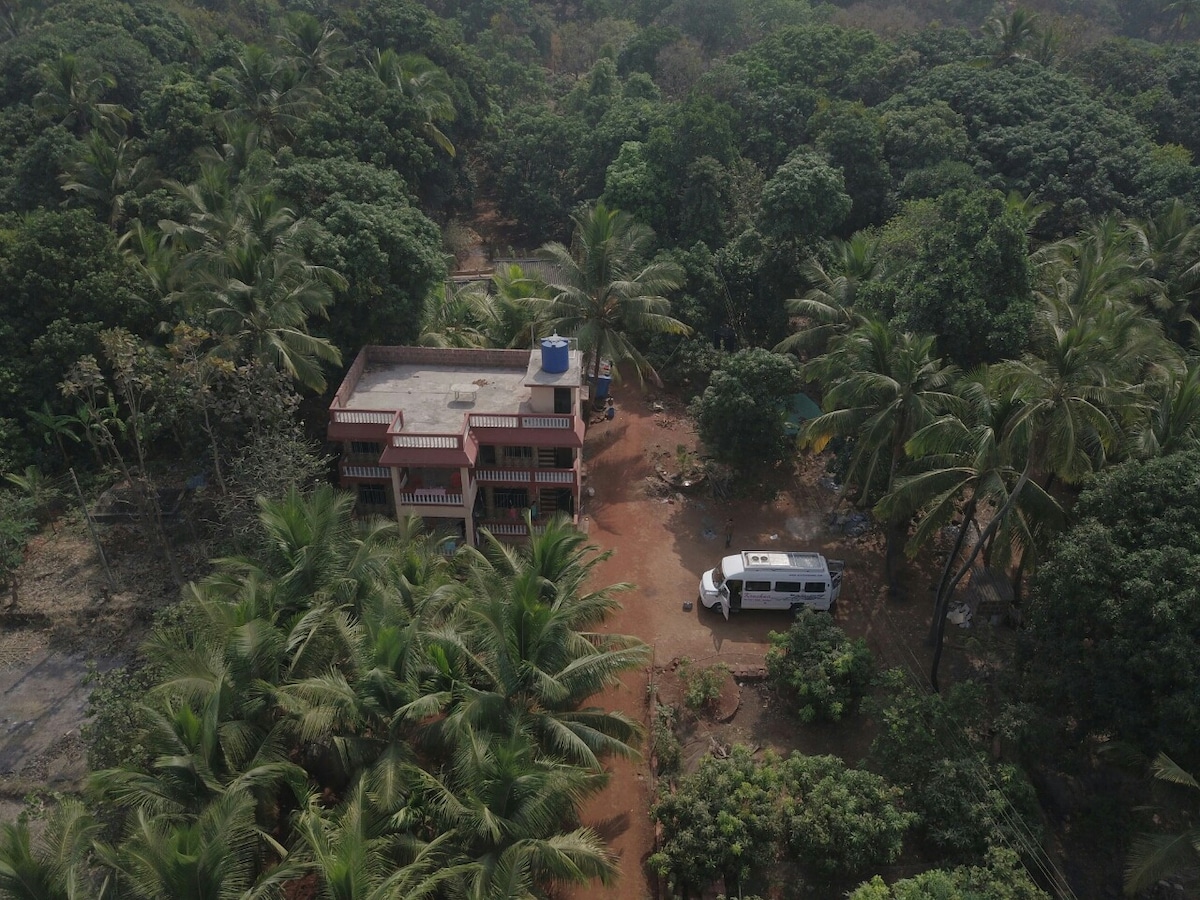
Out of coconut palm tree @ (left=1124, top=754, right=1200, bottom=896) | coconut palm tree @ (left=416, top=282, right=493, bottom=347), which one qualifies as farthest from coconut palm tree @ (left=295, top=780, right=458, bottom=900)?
coconut palm tree @ (left=416, top=282, right=493, bottom=347)

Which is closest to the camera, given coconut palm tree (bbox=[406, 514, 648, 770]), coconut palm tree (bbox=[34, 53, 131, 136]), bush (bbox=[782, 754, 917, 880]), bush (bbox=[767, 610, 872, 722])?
coconut palm tree (bbox=[406, 514, 648, 770])

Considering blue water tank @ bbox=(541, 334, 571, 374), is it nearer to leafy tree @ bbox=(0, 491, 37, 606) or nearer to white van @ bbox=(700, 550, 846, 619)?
white van @ bbox=(700, 550, 846, 619)

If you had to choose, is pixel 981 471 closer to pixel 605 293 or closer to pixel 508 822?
pixel 508 822

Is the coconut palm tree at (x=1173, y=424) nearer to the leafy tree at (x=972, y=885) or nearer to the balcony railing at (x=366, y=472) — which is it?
the leafy tree at (x=972, y=885)

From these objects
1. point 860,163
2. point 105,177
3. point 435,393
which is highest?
point 860,163

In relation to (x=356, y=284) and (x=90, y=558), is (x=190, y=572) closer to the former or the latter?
(x=90, y=558)

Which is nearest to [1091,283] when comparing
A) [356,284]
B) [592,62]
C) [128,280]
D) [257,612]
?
[356,284]

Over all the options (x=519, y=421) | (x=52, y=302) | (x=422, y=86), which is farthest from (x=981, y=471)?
(x=422, y=86)
